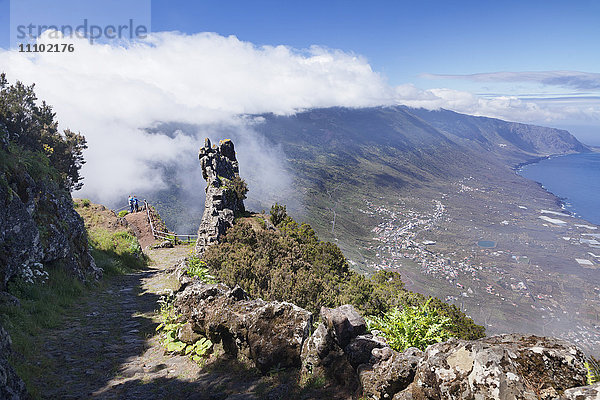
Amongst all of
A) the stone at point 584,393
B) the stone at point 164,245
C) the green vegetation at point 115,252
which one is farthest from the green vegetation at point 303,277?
the stone at point 164,245

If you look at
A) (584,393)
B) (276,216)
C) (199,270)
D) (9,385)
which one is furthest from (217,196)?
(584,393)

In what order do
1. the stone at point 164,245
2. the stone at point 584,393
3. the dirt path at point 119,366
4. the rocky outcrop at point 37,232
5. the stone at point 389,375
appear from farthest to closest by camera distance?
the stone at point 164,245, the rocky outcrop at point 37,232, the dirt path at point 119,366, the stone at point 389,375, the stone at point 584,393

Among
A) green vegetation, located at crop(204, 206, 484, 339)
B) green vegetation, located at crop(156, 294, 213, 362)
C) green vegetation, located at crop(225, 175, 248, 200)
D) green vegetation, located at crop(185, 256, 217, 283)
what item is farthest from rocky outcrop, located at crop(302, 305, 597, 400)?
green vegetation, located at crop(225, 175, 248, 200)

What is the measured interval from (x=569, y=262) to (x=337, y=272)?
25473 centimetres

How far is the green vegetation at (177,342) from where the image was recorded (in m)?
7.86

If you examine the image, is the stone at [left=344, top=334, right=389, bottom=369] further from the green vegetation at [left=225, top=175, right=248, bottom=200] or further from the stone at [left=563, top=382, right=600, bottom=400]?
the green vegetation at [left=225, top=175, right=248, bottom=200]

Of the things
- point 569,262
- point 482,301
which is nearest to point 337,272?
point 482,301

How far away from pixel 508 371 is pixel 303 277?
28.1 ft

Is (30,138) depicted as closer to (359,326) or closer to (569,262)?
(359,326)

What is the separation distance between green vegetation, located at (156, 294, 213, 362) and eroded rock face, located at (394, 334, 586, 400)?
561cm

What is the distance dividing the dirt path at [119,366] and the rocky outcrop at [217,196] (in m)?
6.58

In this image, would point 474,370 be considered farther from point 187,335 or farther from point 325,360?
point 187,335

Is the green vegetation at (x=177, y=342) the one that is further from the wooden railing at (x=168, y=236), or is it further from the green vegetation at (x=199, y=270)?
the wooden railing at (x=168, y=236)

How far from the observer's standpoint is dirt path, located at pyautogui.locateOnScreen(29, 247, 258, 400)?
6297mm
